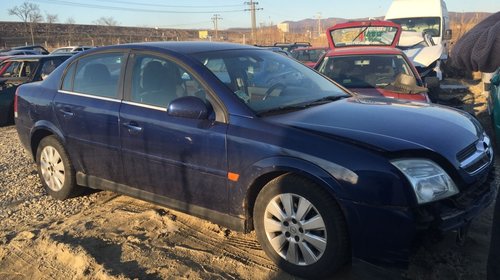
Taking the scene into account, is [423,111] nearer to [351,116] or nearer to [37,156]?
[351,116]

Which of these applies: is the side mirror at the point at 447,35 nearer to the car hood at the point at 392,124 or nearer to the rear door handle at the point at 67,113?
the car hood at the point at 392,124

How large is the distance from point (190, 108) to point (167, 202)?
0.91m

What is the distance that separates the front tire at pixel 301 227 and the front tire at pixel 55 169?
2.41m

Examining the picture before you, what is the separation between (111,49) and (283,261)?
2685 millimetres

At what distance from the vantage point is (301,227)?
125 inches


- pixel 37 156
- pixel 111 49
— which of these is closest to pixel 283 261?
pixel 111 49

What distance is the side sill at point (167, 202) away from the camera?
3.54 m

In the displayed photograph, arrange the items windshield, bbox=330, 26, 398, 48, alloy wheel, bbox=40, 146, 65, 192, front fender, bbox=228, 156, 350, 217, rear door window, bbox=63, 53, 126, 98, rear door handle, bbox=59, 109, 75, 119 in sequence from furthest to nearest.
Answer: windshield, bbox=330, 26, 398, 48 → alloy wheel, bbox=40, 146, 65, 192 → rear door handle, bbox=59, 109, 75, 119 → rear door window, bbox=63, 53, 126, 98 → front fender, bbox=228, 156, 350, 217

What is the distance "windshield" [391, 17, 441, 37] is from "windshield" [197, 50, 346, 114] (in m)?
12.3

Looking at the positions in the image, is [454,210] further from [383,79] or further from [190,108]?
[383,79]

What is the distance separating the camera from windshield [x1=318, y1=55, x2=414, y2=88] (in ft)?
22.0

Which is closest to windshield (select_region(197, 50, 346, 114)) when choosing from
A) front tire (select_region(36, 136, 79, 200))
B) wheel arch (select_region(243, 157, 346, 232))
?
wheel arch (select_region(243, 157, 346, 232))

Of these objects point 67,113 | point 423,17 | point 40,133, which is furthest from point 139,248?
point 423,17

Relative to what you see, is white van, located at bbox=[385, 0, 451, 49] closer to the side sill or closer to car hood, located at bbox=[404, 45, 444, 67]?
car hood, located at bbox=[404, 45, 444, 67]
